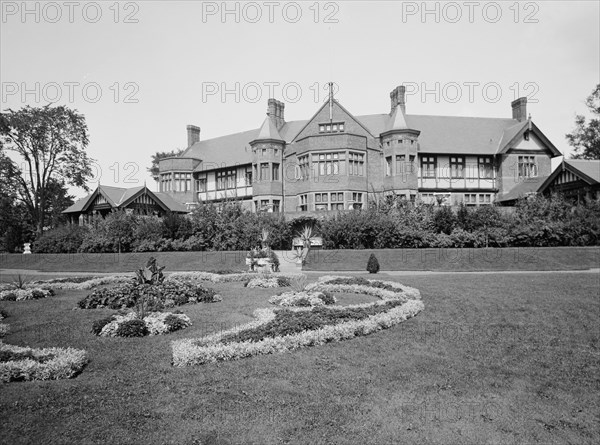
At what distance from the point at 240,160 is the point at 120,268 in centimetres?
1774

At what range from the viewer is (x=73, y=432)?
4691mm

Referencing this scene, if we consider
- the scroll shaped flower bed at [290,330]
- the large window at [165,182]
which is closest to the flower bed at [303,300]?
the scroll shaped flower bed at [290,330]

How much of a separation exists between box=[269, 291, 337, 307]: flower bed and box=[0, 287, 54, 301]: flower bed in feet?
26.0

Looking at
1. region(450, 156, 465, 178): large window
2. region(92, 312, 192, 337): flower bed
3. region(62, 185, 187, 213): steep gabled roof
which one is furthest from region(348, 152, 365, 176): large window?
region(92, 312, 192, 337): flower bed

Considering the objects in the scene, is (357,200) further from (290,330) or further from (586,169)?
(290,330)

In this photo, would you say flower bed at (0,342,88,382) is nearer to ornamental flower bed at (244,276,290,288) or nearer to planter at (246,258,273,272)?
ornamental flower bed at (244,276,290,288)

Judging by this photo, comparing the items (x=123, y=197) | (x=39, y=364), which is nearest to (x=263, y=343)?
(x=39, y=364)

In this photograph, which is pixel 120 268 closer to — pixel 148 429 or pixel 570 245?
pixel 148 429

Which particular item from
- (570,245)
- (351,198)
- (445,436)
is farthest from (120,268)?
(570,245)

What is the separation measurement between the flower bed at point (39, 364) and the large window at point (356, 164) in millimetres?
28063

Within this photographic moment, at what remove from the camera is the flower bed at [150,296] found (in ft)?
38.2

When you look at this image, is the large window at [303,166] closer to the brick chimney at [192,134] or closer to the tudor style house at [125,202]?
the tudor style house at [125,202]

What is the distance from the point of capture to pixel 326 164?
3325 cm

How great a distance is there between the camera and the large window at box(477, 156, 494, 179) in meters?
36.9
